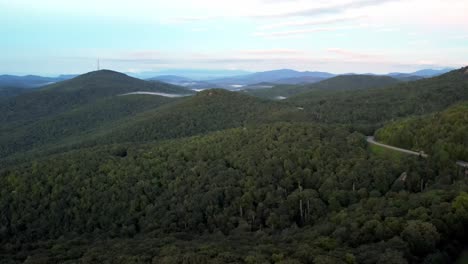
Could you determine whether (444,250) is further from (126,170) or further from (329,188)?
(126,170)

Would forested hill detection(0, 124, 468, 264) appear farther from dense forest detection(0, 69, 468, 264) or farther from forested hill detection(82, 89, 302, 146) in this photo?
forested hill detection(82, 89, 302, 146)

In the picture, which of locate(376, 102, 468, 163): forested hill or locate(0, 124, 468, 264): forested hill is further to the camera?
locate(376, 102, 468, 163): forested hill

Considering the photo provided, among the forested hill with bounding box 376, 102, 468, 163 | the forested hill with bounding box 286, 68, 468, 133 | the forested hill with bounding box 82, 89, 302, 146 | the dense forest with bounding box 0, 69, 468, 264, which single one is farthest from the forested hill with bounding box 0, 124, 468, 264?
the forested hill with bounding box 286, 68, 468, 133

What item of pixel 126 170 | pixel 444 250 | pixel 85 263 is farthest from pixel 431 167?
pixel 126 170

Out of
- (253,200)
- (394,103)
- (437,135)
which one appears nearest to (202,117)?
(394,103)

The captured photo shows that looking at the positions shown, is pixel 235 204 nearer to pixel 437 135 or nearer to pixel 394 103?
pixel 437 135
